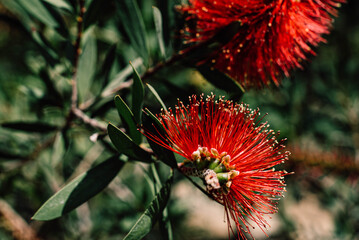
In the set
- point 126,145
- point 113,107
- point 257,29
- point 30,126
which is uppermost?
point 257,29

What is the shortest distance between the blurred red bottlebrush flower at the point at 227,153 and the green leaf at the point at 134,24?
0.49 m

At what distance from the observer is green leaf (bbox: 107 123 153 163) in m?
0.95

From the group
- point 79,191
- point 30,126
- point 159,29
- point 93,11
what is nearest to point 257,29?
point 159,29

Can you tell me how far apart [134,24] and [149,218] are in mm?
871

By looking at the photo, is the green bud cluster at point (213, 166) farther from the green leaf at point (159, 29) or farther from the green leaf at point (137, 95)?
the green leaf at point (159, 29)

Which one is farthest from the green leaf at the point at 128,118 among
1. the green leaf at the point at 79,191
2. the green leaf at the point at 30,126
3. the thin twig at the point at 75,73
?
the green leaf at the point at 30,126

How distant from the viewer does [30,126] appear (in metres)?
1.68

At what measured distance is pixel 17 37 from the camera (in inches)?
151

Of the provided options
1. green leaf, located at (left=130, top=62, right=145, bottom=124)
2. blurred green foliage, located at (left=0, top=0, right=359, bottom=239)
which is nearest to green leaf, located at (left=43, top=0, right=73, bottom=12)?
blurred green foliage, located at (left=0, top=0, right=359, bottom=239)

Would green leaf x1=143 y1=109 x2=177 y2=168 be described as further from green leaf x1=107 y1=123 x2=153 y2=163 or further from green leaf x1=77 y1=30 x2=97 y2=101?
green leaf x1=77 y1=30 x2=97 y2=101

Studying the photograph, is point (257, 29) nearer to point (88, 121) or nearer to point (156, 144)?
point (156, 144)

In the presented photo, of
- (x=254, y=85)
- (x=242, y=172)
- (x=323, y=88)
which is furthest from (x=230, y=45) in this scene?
(x=323, y=88)

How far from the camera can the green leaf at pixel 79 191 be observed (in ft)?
3.35

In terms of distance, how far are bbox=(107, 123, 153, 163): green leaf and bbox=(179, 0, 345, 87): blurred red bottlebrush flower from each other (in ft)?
1.65
